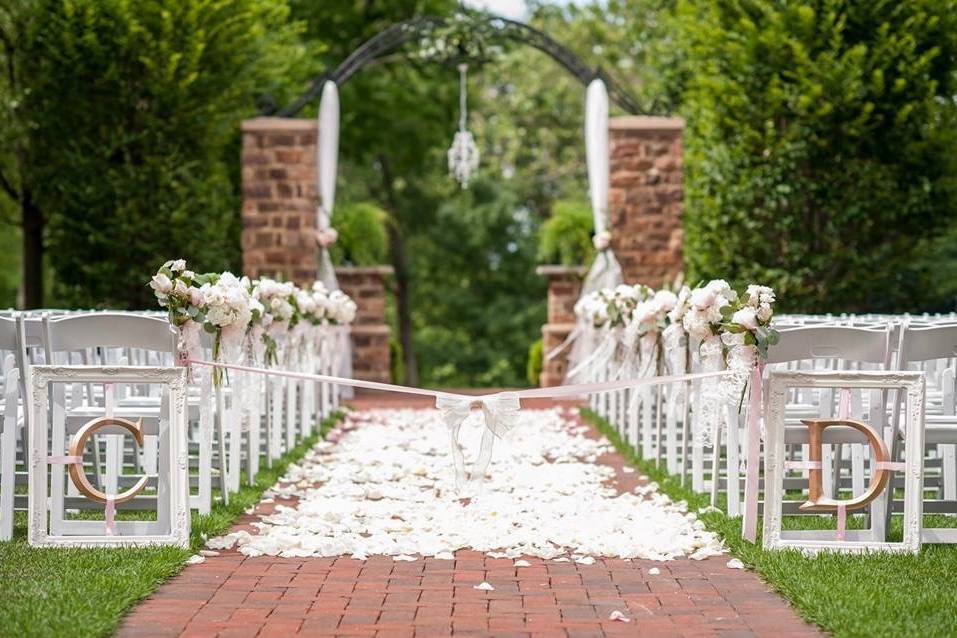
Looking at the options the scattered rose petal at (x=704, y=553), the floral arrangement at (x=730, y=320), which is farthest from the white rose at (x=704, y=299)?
the scattered rose petal at (x=704, y=553)

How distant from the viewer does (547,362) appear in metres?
16.4

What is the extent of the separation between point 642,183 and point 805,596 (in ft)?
33.4

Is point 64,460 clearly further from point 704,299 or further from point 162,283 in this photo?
point 704,299

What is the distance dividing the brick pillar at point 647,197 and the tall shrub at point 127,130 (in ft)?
12.8

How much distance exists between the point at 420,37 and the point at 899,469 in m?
10.4

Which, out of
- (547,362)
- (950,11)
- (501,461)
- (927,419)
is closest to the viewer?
(927,419)

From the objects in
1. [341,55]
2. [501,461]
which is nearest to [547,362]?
[501,461]

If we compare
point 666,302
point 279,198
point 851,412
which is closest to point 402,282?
point 279,198

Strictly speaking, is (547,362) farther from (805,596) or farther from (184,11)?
(805,596)

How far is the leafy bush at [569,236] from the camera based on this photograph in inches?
655

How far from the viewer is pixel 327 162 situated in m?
14.8

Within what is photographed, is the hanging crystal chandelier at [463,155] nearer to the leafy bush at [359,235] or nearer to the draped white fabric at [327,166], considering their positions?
the leafy bush at [359,235]

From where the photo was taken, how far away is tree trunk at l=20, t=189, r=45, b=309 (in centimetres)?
1734

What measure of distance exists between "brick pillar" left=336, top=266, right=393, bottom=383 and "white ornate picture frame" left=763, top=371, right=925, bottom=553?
10666 mm
